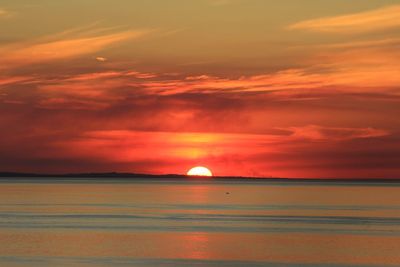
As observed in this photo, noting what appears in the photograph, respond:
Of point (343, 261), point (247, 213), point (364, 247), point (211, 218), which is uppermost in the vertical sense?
point (247, 213)

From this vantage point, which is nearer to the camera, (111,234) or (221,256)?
(221,256)

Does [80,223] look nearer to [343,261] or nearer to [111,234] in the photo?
[111,234]

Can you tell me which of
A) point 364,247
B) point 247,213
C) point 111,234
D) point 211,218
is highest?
point 247,213

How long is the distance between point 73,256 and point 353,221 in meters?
35.3

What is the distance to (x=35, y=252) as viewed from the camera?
49125 millimetres

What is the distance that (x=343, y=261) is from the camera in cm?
4647

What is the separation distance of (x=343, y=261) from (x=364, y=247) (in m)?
7.09

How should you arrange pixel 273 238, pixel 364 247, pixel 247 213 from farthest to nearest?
pixel 247 213, pixel 273 238, pixel 364 247

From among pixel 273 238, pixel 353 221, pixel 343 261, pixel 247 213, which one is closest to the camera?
pixel 343 261


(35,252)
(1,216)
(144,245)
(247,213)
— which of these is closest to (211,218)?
(247,213)

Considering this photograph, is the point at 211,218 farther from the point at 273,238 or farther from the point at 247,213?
the point at 273,238

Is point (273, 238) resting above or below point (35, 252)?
above

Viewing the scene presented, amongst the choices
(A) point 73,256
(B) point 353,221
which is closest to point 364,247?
(A) point 73,256

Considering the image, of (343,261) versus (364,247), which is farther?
(364,247)
